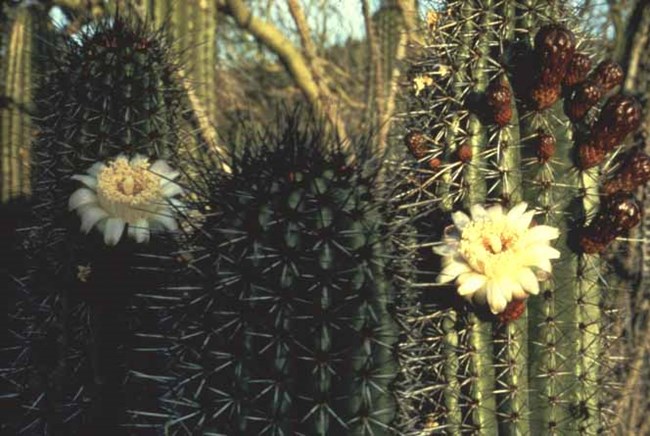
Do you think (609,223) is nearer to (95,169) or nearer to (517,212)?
(517,212)

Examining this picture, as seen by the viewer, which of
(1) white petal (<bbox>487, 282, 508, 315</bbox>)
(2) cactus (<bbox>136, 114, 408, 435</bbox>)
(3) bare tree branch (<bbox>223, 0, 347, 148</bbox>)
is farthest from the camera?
(3) bare tree branch (<bbox>223, 0, 347, 148</bbox>)

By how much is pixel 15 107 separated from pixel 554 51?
11.9 feet

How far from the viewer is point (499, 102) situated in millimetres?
2586

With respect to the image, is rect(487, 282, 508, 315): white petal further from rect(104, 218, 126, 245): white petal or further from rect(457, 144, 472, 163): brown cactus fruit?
rect(104, 218, 126, 245): white petal

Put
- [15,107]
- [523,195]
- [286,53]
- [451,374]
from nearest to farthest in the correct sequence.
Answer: [451,374]
[523,195]
[15,107]
[286,53]

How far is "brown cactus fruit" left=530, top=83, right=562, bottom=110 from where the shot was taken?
8.61 ft

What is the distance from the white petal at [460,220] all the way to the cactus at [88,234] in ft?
2.66

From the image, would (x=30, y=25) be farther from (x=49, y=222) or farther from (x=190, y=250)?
(x=190, y=250)

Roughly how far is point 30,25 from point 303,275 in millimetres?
3936

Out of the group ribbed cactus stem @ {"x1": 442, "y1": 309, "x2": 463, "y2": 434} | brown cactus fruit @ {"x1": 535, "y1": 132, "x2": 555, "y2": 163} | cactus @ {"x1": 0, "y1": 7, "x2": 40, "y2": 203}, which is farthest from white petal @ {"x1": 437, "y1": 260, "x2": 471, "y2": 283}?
cactus @ {"x1": 0, "y1": 7, "x2": 40, "y2": 203}

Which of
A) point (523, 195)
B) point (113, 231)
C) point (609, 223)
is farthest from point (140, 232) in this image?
point (609, 223)

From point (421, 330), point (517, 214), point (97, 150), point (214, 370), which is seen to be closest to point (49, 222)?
point (97, 150)

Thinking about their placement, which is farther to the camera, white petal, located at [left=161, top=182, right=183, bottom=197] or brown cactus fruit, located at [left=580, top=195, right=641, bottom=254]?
white petal, located at [left=161, top=182, right=183, bottom=197]

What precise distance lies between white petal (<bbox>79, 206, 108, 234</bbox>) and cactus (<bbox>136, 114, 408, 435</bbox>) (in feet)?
1.64
